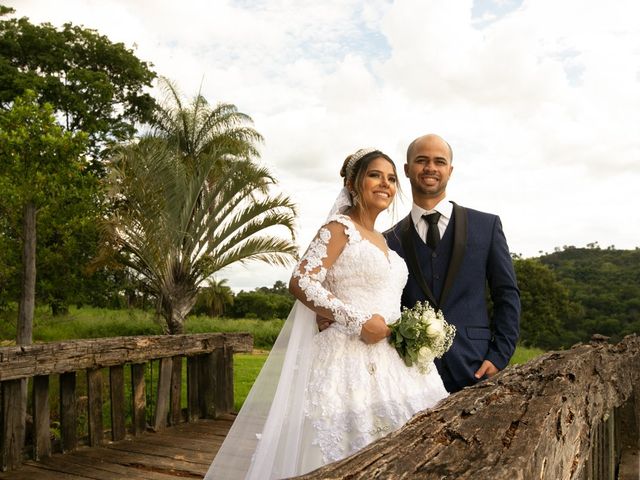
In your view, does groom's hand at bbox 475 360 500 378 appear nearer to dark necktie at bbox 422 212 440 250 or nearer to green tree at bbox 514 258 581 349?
dark necktie at bbox 422 212 440 250

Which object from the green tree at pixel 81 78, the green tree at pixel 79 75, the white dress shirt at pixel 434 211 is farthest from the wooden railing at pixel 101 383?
the green tree at pixel 79 75

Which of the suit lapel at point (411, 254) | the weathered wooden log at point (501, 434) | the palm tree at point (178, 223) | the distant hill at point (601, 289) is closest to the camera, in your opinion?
the weathered wooden log at point (501, 434)

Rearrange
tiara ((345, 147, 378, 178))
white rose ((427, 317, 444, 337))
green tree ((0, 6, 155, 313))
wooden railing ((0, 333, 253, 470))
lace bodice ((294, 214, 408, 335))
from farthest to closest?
green tree ((0, 6, 155, 313)), wooden railing ((0, 333, 253, 470)), tiara ((345, 147, 378, 178)), lace bodice ((294, 214, 408, 335)), white rose ((427, 317, 444, 337))

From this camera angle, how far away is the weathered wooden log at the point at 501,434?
4.40 feet

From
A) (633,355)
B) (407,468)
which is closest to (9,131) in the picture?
(633,355)

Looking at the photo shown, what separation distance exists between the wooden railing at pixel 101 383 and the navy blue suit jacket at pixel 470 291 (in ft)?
9.40

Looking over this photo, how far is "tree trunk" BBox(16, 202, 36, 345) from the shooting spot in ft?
27.3

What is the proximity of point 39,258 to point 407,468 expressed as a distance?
12.5m

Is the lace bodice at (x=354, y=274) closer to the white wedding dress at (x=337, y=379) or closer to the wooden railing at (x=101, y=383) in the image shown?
the white wedding dress at (x=337, y=379)

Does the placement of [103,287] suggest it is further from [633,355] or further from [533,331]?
[533,331]

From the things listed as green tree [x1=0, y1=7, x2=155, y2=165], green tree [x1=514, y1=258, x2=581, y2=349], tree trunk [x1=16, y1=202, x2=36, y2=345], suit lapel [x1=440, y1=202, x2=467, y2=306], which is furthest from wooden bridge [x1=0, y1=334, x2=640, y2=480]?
green tree [x1=514, y1=258, x2=581, y2=349]

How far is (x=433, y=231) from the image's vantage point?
3391 millimetres

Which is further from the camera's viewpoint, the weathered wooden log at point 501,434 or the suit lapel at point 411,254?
the suit lapel at point 411,254

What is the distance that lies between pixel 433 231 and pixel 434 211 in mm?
112
